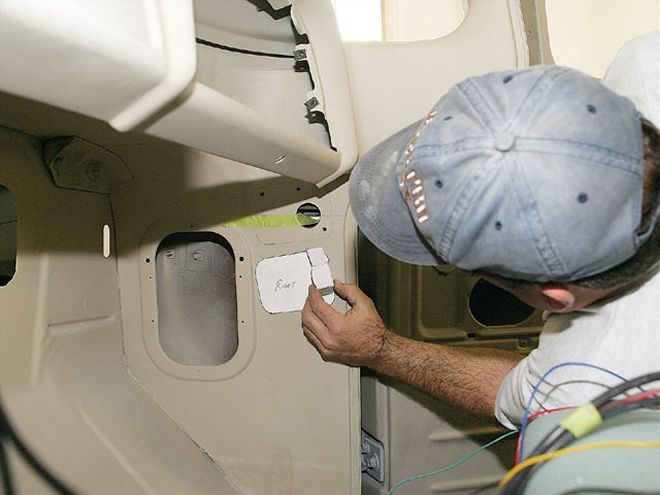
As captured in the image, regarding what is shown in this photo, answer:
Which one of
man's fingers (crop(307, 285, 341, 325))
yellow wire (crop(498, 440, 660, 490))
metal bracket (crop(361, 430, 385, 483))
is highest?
yellow wire (crop(498, 440, 660, 490))

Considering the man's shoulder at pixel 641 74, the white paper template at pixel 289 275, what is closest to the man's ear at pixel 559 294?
the man's shoulder at pixel 641 74

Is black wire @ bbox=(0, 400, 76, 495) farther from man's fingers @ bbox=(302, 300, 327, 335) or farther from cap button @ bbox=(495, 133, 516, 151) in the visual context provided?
cap button @ bbox=(495, 133, 516, 151)

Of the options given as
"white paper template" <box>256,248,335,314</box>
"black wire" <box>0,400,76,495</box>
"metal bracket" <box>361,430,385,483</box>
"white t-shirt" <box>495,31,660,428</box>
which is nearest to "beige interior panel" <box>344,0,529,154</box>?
"white paper template" <box>256,248,335,314</box>

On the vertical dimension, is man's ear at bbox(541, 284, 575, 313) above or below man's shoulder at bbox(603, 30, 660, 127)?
below

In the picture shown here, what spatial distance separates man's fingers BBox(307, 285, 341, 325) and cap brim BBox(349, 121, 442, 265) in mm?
298

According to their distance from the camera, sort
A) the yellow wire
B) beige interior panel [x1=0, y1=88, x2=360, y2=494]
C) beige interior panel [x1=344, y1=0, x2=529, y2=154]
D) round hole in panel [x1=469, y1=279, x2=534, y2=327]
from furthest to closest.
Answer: round hole in panel [x1=469, y1=279, x2=534, y2=327] < beige interior panel [x1=344, y1=0, x2=529, y2=154] < beige interior panel [x1=0, y1=88, x2=360, y2=494] < the yellow wire

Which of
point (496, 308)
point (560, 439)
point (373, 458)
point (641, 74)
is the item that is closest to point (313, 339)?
point (373, 458)

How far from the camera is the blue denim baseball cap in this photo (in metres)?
0.60

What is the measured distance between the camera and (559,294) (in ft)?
2.28

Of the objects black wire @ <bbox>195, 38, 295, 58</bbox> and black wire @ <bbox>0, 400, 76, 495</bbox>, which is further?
black wire @ <bbox>195, 38, 295, 58</bbox>

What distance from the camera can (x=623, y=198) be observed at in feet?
2.02

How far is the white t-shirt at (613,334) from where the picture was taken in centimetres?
71

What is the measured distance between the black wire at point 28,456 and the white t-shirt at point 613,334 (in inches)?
33.0

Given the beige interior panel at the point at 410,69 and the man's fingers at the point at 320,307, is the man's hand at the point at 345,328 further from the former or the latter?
the beige interior panel at the point at 410,69
